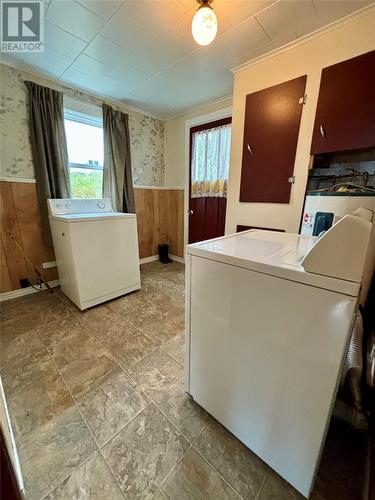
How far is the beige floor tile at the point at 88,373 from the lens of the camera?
1.24 metres

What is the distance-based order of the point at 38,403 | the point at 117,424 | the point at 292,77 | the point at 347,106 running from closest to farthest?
1. the point at 117,424
2. the point at 38,403
3. the point at 347,106
4. the point at 292,77

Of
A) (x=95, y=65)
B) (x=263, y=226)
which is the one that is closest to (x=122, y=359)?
(x=263, y=226)

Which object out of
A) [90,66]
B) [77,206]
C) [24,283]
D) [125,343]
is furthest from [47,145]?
[125,343]

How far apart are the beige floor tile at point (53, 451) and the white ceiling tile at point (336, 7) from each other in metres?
2.84

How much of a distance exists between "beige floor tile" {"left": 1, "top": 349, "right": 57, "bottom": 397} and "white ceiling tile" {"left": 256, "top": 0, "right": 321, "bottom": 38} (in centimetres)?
282

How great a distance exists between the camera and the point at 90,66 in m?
1.99

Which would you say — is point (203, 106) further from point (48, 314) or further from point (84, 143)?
point (48, 314)

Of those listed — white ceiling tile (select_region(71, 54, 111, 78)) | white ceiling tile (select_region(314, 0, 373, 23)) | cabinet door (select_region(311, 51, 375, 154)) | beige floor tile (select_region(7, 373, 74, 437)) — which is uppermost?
white ceiling tile (select_region(71, 54, 111, 78))

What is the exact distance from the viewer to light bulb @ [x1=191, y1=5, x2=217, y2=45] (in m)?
1.20

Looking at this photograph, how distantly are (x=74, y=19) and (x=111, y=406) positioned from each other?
2.60 metres

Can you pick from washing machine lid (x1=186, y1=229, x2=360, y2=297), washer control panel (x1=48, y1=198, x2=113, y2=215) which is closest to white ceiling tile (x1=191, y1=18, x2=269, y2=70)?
washing machine lid (x1=186, y1=229, x2=360, y2=297)

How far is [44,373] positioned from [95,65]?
8.87ft

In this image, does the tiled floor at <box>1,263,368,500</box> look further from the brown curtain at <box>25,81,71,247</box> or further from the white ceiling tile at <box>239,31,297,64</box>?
the white ceiling tile at <box>239,31,297,64</box>

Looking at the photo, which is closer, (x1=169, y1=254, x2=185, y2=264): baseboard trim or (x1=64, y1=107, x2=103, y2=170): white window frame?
(x1=64, y1=107, x2=103, y2=170): white window frame
